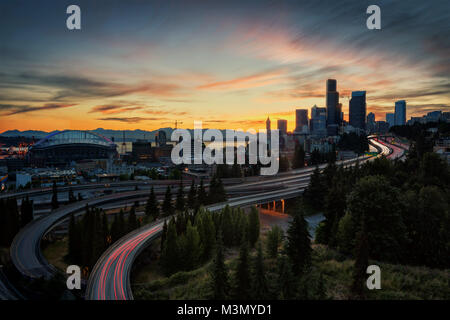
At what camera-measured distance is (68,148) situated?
13662 centimetres

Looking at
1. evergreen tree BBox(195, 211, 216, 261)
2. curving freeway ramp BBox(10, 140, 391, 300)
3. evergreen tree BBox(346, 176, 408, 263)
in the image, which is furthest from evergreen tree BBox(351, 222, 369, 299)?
evergreen tree BBox(195, 211, 216, 261)

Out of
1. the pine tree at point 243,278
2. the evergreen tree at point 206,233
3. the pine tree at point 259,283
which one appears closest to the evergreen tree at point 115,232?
the evergreen tree at point 206,233

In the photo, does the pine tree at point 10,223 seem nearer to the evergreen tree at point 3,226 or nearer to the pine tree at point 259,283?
the evergreen tree at point 3,226

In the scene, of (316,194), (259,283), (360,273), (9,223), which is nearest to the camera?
(259,283)

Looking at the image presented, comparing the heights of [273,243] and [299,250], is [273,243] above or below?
Result: below

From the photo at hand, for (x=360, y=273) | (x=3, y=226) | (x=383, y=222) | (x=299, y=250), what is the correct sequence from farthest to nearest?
(x=3, y=226) < (x=383, y=222) < (x=299, y=250) < (x=360, y=273)

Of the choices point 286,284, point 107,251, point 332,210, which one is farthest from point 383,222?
point 107,251

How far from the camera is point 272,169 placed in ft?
265

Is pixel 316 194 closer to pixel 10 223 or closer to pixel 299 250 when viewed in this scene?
pixel 299 250

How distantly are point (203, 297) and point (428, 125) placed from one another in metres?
135

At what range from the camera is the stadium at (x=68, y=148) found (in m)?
128

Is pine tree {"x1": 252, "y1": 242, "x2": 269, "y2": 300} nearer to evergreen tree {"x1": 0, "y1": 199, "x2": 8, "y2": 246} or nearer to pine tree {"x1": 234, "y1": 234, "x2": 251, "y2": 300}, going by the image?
pine tree {"x1": 234, "y1": 234, "x2": 251, "y2": 300}

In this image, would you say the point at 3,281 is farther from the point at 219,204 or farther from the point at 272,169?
the point at 272,169

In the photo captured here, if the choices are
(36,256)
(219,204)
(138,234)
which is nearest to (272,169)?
(219,204)
